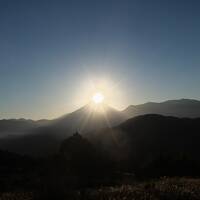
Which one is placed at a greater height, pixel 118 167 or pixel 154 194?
pixel 118 167

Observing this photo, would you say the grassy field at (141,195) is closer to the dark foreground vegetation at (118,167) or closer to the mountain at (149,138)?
the dark foreground vegetation at (118,167)

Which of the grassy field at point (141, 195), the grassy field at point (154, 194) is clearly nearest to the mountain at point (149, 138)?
the grassy field at point (154, 194)

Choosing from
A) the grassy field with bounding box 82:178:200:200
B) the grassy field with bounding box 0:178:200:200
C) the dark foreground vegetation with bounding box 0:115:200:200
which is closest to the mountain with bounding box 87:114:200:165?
the dark foreground vegetation with bounding box 0:115:200:200

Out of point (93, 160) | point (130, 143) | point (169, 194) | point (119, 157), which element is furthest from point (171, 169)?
point (130, 143)

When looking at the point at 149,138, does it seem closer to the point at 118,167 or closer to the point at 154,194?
the point at 118,167

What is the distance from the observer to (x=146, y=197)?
1051cm

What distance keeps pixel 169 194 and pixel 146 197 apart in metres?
1.21

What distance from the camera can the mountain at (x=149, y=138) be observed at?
329 ft

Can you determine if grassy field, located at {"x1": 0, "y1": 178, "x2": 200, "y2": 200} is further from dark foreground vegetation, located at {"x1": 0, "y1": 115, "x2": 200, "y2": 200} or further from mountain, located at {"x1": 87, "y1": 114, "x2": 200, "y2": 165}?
mountain, located at {"x1": 87, "y1": 114, "x2": 200, "y2": 165}

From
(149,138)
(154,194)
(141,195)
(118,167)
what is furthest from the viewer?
(149,138)

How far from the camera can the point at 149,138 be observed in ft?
379

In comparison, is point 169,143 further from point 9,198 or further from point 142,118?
point 9,198

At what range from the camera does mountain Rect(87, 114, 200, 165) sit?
100312 mm

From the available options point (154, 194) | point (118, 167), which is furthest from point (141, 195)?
point (118, 167)
